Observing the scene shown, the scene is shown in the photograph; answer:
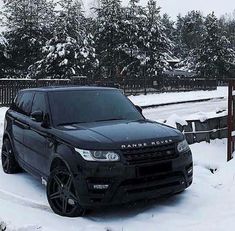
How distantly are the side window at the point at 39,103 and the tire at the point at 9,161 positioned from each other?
1.17m

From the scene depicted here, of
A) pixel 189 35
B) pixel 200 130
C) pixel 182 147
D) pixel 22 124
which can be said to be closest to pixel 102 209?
pixel 182 147

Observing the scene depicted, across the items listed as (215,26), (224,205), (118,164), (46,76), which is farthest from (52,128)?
(215,26)

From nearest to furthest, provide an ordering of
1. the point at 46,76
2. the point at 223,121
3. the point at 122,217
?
the point at 122,217 < the point at 223,121 < the point at 46,76

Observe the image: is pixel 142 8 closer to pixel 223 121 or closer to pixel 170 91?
pixel 170 91

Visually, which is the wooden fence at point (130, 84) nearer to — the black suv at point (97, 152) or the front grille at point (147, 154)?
the black suv at point (97, 152)

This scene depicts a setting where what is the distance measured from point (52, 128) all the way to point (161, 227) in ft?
6.59

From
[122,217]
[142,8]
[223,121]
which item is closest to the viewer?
[122,217]

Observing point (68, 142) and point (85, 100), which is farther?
point (85, 100)

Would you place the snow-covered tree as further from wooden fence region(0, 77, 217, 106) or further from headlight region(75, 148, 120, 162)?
headlight region(75, 148, 120, 162)

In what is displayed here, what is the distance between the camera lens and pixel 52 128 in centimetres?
603

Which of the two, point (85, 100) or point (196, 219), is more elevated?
point (85, 100)

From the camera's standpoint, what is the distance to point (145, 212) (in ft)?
18.0

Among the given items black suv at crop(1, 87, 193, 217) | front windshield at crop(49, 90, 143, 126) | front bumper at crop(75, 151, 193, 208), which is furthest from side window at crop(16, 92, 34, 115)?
front bumper at crop(75, 151, 193, 208)

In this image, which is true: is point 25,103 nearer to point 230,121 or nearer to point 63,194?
point 63,194
